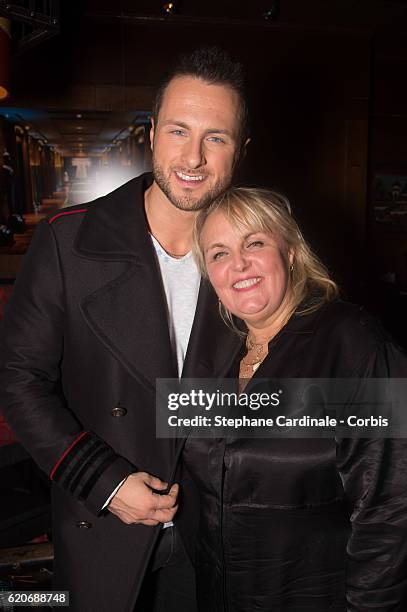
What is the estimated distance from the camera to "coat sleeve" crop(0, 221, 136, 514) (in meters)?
1.26

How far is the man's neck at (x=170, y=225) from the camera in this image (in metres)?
1.49

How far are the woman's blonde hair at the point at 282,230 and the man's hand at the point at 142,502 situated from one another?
556mm

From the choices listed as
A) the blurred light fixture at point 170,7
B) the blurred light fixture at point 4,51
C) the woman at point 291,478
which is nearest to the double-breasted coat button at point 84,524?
the woman at point 291,478

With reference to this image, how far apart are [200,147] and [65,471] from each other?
916 millimetres

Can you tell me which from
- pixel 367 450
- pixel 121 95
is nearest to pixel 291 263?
pixel 367 450

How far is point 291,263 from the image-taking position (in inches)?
55.9

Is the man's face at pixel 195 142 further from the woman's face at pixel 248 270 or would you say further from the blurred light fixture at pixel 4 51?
the blurred light fixture at pixel 4 51

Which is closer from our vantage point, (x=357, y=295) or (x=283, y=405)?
(x=283, y=405)

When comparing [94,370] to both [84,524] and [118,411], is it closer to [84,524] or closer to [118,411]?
[118,411]

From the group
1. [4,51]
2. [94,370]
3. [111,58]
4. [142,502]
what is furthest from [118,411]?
[111,58]

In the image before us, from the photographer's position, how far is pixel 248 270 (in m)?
1.31

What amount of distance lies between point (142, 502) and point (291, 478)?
1.15 feet

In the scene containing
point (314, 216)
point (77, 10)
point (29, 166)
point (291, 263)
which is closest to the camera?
point (291, 263)

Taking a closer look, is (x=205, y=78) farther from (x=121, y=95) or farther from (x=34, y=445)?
(x=121, y=95)
